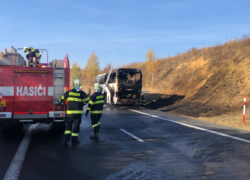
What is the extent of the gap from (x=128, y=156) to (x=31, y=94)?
381cm

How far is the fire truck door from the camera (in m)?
8.07

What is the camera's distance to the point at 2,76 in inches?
312

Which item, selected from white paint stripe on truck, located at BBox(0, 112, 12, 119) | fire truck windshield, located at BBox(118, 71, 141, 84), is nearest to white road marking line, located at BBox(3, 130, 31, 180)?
white paint stripe on truck, located at BBox(0, 112, 12, 119)

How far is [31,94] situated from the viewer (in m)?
8.16

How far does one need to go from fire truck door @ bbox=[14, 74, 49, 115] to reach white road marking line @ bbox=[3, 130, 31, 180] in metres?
0.98

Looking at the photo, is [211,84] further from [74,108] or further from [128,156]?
[128,156]

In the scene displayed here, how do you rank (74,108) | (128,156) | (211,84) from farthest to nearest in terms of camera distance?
(211,84) < (74,108) < (128,156)

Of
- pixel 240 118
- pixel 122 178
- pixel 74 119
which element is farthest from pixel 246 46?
pixel 122 178

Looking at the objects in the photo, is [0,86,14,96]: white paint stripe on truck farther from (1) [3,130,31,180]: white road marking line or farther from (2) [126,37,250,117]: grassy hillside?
(2) [126,37,250,117]: grassy hillside

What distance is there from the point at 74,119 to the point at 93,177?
3.19 m

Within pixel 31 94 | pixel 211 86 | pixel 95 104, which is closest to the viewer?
pixel 31 94

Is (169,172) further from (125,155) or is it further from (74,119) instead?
(74,119)

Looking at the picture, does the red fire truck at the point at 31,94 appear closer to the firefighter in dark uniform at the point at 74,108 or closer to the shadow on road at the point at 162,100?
the firefighter in dark uniform at the point at 74,108

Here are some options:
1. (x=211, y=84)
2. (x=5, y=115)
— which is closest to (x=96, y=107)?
(x=5, y=115)
